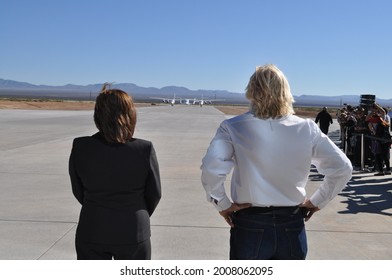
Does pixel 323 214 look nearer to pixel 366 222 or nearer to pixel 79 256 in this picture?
pixel 366 222

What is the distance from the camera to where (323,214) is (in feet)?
23.4

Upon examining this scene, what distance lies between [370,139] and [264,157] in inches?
427

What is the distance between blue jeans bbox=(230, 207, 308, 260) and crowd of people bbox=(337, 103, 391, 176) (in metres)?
9.07

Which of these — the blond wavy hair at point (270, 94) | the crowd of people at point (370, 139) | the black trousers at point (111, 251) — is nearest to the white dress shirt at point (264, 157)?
the blond wavy hair at point (270, 94)

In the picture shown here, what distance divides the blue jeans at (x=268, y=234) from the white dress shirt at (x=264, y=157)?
0.21ft

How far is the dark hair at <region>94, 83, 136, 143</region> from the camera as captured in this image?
287 centimetres

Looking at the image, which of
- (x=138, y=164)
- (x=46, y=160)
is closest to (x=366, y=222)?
(x=138, y=164)

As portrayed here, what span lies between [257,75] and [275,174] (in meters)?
0.58

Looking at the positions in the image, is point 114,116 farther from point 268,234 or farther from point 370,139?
point 370,139

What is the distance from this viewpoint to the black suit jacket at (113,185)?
2.88 meters

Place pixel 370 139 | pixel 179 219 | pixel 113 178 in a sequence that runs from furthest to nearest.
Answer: pixel 370 139 < pixel 179 219 < pixel 113 178

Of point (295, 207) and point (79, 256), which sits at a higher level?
point (295, 207)

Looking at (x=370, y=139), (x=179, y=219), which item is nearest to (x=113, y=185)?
(x=179, y=219)

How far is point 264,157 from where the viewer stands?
2604 mm
